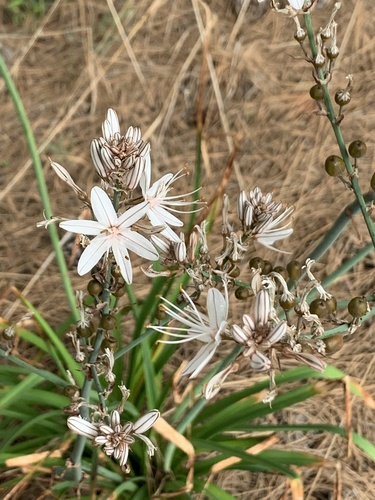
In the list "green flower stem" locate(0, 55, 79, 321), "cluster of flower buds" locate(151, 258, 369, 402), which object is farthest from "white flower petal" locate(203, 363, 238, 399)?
"green flower stem" locate(0, 55, 79, 321)

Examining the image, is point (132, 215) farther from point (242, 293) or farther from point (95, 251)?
point (242, 293)

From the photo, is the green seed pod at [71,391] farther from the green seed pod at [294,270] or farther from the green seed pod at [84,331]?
the green seed pod at [294,270]

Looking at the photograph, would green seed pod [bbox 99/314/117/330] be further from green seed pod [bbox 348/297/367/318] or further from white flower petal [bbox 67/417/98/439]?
green seed pod [bbox 348/297/367/318]

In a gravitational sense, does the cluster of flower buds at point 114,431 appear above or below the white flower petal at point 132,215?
below

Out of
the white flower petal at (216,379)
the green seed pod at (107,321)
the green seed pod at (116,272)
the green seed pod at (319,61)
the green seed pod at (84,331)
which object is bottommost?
the white flower petal at (216,379)

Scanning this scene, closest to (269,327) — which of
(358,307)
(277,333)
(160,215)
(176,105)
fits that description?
(277,333)

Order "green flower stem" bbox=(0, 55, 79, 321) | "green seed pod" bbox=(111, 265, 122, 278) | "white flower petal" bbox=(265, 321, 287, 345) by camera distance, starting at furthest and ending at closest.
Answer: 1. "green flower stem" bbox=(0, 55, 79, 321)
2. "green seed pod" bbox=(111, 265, 122, 278)
3. "white flower petal" bbox=(265, 321, 287, 345)

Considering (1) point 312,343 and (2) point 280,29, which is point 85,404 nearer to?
(1) point 312,343

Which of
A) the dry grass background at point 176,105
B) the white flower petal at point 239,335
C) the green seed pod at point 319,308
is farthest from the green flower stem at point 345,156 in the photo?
the dry grass background at point 176,105
